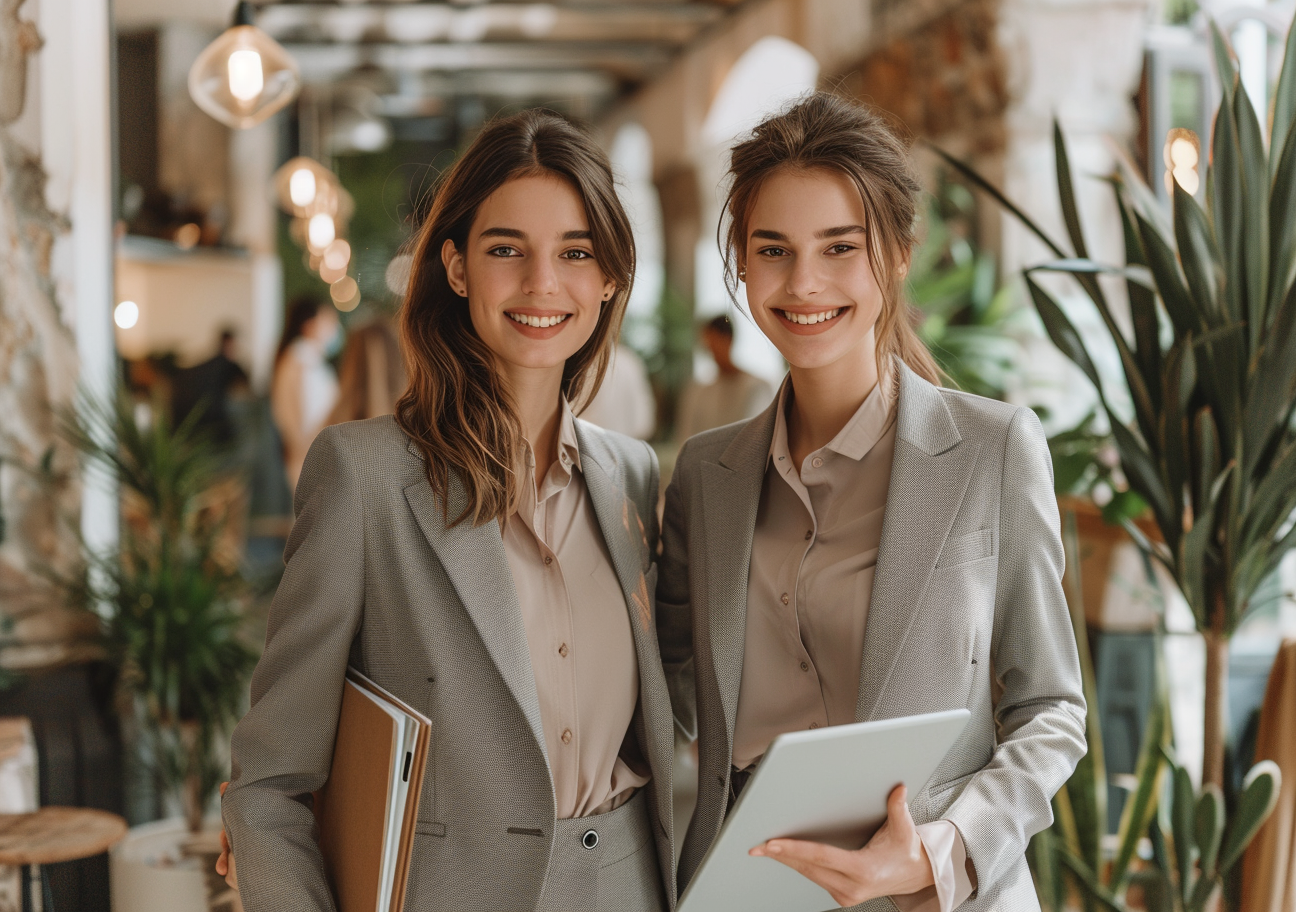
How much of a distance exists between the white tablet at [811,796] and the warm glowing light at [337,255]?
829cm

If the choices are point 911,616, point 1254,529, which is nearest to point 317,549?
point 911,616

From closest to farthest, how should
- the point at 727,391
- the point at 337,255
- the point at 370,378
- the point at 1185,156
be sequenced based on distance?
the point at 1185,156
the point at 370,378
the point at 727,391
the point at 337,255

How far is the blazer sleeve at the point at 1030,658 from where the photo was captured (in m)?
1.46

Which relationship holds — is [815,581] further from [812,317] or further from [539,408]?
[539,408]

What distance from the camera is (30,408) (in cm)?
305

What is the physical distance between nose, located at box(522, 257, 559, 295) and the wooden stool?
1.67m

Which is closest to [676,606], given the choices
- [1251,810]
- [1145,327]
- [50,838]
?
[1145,327]

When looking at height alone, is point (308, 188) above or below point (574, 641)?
above

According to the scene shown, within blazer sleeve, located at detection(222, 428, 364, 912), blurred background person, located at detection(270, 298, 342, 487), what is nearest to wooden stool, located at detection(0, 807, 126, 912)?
blazer sleeve, located at detection(222, 428, 364, 912)

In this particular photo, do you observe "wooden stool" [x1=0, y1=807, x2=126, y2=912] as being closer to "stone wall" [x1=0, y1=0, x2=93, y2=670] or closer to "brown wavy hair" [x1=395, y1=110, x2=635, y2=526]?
"stone wall" [x1=0, y1=0, x2=93, y2=670]

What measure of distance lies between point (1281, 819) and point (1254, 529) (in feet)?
2.06

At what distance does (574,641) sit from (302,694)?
14.0 inches

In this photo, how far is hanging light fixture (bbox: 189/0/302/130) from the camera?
370cm

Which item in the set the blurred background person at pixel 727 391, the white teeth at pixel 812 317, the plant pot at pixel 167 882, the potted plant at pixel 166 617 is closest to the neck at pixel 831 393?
the white teeth at pixel 812 317
